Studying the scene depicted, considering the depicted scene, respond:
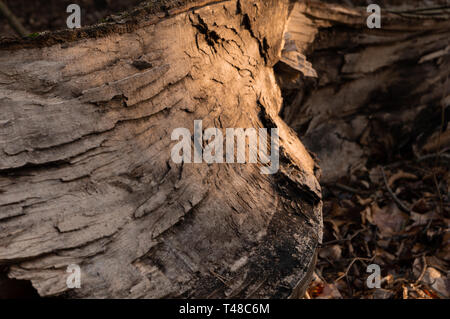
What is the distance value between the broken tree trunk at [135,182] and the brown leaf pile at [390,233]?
0.82 meters

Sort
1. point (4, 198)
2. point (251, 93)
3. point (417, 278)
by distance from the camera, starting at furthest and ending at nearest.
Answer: point (417, 278) < point (251, 93) < point (4, 198)

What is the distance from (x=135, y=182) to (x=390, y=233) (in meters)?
1.75

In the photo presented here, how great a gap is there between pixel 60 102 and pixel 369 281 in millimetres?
1789

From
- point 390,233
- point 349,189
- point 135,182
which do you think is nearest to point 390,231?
point 390,233

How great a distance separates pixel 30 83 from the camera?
4.05 feet

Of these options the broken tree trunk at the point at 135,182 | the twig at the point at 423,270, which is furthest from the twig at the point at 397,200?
the broken tree trunk at the point at 135,182

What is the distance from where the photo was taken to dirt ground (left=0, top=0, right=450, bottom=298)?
202cm

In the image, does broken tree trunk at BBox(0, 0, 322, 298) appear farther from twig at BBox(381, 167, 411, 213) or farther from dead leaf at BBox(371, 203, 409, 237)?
twig at BBox(381, 167, 411, 213)

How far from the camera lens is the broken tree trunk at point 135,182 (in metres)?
1.14

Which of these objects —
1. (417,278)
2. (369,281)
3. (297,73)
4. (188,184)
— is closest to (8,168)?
(188,184)

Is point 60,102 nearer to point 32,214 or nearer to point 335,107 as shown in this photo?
point 32,214

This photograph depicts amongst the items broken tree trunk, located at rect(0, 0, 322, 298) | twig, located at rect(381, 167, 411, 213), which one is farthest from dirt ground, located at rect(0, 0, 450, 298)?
broken tree trunk, located at rect(0, 0, 322, 298)

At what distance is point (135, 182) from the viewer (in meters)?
1.30

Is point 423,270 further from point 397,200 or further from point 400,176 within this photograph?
point 400,176
